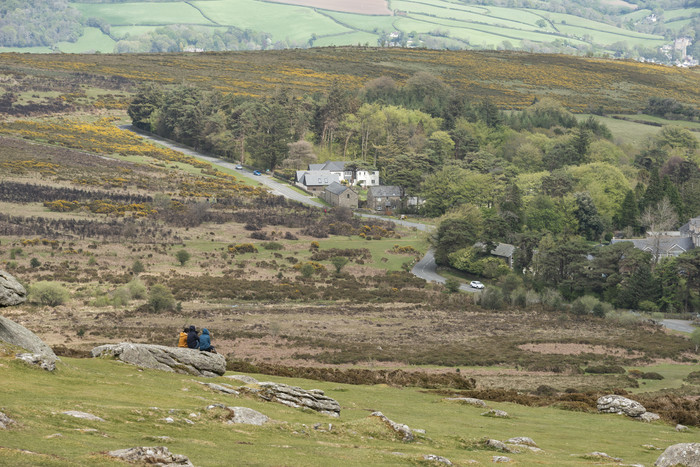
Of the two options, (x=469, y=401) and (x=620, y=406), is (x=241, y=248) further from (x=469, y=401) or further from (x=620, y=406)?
(x=620, y=406)

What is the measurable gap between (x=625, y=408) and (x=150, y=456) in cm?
2818

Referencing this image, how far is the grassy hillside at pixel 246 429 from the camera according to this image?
20750mm

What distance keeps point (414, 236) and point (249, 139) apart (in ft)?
199

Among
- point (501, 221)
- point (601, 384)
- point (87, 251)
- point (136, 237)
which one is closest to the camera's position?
point (601, 384)

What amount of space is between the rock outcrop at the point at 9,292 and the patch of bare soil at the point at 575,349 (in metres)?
50.3

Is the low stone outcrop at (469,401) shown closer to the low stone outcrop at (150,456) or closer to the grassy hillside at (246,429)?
the grassy hillside at (246,429)

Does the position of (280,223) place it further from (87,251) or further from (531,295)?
(531,295)

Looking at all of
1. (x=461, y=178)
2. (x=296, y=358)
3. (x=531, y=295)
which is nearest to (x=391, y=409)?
(x=296, y=358)

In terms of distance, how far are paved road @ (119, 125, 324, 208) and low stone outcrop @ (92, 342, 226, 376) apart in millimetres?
117016

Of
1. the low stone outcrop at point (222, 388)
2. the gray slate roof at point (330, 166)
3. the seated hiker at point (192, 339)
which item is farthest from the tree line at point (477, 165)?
the low stone outcrop at point (222, 388)

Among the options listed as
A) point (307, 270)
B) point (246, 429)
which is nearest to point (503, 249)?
point (307, 270)

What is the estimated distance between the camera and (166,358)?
33875 mm

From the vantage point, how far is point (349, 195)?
157m

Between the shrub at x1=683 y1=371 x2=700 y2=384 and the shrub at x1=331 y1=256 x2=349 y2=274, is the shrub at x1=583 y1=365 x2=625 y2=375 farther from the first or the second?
the shrub at x1=331 y1=256 x2=349 y2=274
